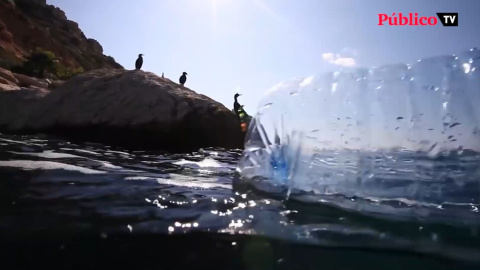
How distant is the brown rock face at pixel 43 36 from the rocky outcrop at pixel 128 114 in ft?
84.3

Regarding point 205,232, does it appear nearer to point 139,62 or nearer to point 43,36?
point 139,62

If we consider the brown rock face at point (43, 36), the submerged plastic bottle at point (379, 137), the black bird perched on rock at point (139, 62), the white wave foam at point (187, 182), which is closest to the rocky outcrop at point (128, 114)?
the white wave foam at point (187, 182)

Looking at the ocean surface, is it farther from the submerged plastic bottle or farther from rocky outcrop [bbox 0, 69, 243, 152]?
rocky outcrop [bbox 0, 69, 243, 152]

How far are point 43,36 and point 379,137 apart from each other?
4720cm

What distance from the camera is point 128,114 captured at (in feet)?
26.8

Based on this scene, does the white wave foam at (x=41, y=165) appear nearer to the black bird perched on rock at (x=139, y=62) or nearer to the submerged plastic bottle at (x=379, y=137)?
the submerged plastic bottle at (x=379, y=137)

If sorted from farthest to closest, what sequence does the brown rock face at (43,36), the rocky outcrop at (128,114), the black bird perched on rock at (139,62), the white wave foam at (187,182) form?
the brown rock face at (43,36), the black bird perched on rock at (139,62), the rocky outcrop at (128,114), the white wave foam at (187,182)

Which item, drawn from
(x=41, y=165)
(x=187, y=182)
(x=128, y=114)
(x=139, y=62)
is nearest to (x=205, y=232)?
(x=187, y=182)

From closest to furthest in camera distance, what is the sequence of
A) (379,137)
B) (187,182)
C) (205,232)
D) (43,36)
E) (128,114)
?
(205,232)
(379,137)
(187,182)
(128,114)
(43,36)

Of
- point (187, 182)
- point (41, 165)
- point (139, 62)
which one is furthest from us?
point (139, 62)

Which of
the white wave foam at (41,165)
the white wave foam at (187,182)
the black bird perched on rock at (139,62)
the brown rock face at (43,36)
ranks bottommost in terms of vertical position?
the white wave foam at (187,182)

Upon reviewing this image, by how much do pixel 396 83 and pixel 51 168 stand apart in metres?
4.04

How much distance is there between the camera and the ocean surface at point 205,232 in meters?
1.79

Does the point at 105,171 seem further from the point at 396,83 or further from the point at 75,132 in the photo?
the point at 75,132
